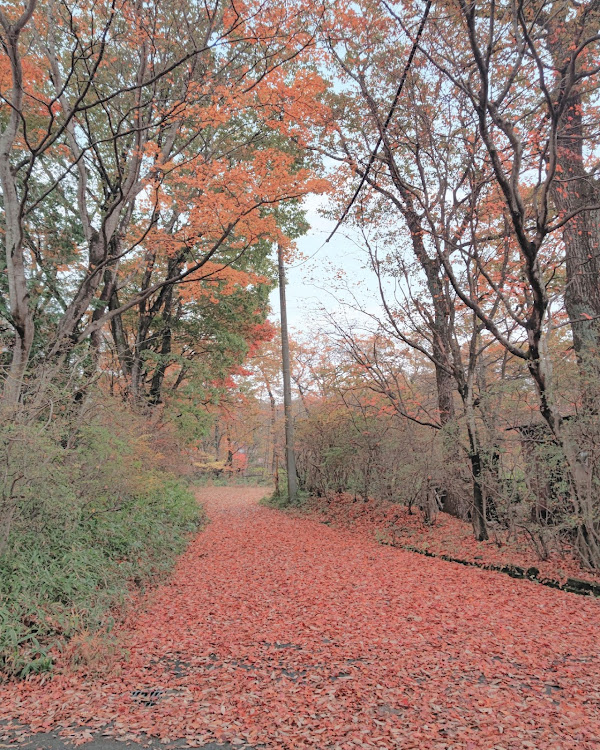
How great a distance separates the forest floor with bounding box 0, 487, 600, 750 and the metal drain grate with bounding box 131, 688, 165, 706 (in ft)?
0.04

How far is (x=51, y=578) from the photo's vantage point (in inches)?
162

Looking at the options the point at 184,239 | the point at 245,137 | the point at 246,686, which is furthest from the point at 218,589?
the point at 245,137

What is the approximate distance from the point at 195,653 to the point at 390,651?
165 cm

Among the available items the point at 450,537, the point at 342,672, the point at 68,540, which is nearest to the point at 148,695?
the point at 342,672

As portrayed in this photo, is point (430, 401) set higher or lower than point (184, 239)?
lower

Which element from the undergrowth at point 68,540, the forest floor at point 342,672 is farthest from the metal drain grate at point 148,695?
the undergrowth at point 68,540

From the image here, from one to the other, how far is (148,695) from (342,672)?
1.39 metres

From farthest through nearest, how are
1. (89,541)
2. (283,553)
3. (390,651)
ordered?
1. (283,553)
2. (89,541)
3. (390,651)

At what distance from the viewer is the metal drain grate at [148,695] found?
289cm

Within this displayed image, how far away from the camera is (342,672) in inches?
127

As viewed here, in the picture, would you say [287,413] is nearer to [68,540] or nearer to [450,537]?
[450,537]

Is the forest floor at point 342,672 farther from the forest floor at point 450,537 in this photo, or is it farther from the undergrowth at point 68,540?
the forest floor at point 450,537

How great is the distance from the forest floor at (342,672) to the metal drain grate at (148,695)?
1cm

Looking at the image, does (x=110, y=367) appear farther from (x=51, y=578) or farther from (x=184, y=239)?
(x=51, y=578)
